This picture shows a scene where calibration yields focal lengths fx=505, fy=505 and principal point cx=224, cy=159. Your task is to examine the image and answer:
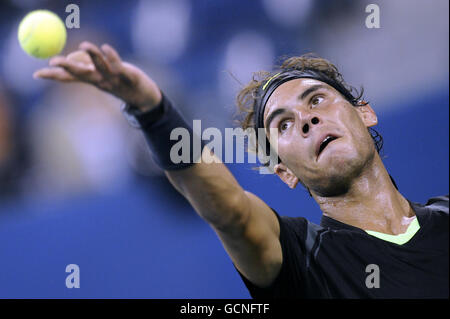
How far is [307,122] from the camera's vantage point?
1837mm

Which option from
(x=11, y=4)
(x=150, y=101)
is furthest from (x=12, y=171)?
(x=150, y=101)

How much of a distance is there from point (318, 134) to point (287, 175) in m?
0.28

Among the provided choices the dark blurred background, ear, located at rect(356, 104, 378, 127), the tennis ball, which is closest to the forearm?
the tennis ball

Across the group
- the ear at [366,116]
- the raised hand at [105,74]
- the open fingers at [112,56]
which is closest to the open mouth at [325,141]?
the ear at [366,116]

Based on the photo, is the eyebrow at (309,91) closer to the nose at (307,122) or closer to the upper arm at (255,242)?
the nose at (307,122)

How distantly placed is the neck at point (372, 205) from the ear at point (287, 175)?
17 cm

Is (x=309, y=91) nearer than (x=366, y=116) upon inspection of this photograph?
Yes

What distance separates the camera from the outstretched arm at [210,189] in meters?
1.11

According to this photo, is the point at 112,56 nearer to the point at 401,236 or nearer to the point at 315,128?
the point at 315,128

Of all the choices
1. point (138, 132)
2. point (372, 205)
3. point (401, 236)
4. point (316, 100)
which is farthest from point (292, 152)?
point (138, 132)

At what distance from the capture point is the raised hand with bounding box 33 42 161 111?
3.60ft

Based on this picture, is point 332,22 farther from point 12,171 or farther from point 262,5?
point 12,171

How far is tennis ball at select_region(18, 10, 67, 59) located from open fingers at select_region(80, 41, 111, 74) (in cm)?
62
